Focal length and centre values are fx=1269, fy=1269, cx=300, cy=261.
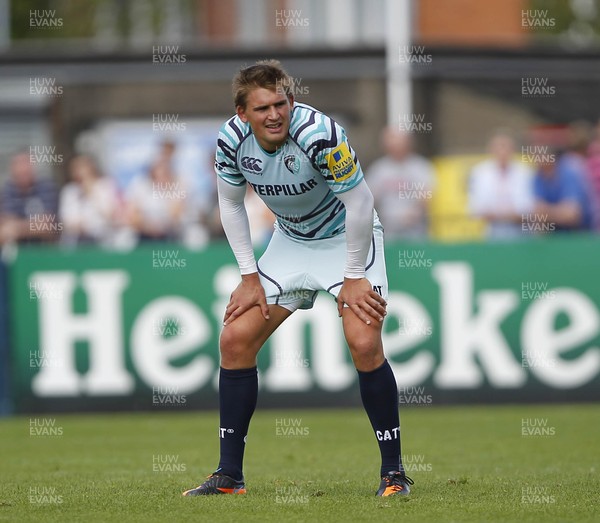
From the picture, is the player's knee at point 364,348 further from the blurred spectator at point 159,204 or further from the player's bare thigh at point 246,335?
the blurred spectator at point 159,204

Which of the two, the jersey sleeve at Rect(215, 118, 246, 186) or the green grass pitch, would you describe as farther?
the jersey sleeve at Rect(215, 118, 246, 186)

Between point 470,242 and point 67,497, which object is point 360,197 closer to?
point 67,497

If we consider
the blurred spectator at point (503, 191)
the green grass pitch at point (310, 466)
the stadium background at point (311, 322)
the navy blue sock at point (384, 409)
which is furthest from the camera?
the blurred spectator at point (503, 191)

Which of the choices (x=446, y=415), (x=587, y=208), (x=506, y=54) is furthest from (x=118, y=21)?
(x=446, y=415)

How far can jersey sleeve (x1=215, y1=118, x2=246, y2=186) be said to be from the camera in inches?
286

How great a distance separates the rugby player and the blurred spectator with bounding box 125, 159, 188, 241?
736 centimetres

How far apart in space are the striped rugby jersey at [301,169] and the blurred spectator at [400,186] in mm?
7090

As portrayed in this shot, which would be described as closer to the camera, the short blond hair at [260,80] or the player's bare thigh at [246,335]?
the short blond hair at [260,80]

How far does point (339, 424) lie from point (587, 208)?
4.53m

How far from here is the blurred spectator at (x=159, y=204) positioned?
1497 centimetres

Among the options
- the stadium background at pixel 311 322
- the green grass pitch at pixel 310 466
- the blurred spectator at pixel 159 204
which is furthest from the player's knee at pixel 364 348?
the blurred spectator at pixel 159 204

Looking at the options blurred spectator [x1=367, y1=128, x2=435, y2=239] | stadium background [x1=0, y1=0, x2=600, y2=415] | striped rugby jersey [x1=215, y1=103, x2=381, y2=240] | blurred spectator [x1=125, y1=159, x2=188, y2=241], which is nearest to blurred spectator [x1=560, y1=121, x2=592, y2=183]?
stadium background [x1=0, y1=0, x2=600, y2=415]

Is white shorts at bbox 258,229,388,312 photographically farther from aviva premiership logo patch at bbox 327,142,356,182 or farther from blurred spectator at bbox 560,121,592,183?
blurred spectator at bbox 560,121,592,183

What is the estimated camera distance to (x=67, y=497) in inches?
295
